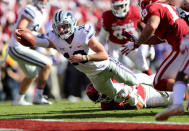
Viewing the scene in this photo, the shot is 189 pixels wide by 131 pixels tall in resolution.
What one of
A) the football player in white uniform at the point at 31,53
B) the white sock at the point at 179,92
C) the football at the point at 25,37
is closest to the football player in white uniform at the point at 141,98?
Result: the football at the point at 25,37

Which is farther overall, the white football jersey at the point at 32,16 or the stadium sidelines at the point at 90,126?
the white football jersey at the point at 32,16

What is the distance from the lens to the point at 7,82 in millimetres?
10453

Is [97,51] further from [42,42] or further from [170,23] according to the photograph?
[170,23]

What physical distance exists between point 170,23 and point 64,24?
1.19m

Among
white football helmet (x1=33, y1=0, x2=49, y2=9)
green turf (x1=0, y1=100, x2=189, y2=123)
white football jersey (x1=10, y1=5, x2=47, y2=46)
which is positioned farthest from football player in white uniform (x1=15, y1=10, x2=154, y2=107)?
white football helmet (x1=33, y1=0, x2=49, y2=9)

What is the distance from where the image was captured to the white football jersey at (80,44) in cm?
538

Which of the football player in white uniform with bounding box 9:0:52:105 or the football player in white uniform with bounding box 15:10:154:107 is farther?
the football player in white uniform with bounding box 9:0:52:105

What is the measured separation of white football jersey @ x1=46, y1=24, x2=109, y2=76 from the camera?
538 cm

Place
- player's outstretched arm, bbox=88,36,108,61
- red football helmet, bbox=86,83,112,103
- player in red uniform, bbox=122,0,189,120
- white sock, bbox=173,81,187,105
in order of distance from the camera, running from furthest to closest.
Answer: red football helmet, bbox=86,83,112,103, player's outstretched arm, bbox=88,36,108,61, player in red uniform, bbox=122,0,189,120, white sock, bbox=173,81,187,105

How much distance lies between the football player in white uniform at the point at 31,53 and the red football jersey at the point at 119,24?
1123mm

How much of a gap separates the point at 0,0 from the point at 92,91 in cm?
505

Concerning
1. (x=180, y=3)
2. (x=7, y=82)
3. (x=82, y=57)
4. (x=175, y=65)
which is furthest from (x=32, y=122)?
(x=7, y=82)

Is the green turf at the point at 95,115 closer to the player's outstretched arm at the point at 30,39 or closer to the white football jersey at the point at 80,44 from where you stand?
the white football jersey at the point at 80,44

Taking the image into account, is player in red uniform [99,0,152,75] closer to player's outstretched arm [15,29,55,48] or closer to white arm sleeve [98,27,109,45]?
white arm sleeve [98,27,109,45]
